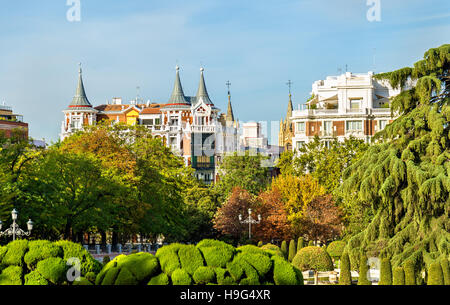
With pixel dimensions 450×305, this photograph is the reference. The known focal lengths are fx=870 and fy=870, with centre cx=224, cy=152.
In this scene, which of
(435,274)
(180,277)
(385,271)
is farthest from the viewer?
(385,271)

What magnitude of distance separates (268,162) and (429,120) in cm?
4831

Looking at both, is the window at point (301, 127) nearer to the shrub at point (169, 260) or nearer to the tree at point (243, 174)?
the tree at point (243, 174)

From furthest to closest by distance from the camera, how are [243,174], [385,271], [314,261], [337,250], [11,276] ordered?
[243,174] < [337,250] < [314,261] < [385,271] < [11,276]

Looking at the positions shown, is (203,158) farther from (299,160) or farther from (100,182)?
(100,182)

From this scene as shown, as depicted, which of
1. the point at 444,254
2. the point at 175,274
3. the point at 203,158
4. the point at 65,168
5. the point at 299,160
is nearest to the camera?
the point at 175,274

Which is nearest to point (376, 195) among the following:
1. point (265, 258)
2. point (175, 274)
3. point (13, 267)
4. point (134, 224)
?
point (265, 258)

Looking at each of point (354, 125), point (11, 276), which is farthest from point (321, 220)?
point (11, 276)

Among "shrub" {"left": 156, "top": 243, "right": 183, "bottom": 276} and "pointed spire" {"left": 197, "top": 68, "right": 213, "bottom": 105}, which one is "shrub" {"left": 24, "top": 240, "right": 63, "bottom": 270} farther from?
"pointed spire" {"left": 197, "top": 68, "right": 213, "bottom": 105}

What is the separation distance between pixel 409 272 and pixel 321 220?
90.2ft

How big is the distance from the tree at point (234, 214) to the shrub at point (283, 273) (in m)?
35.2

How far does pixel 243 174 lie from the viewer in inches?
3027

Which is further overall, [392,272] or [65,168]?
[65,168]

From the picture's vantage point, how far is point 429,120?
Answer: 113ft

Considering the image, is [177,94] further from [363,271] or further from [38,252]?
[38,252]
